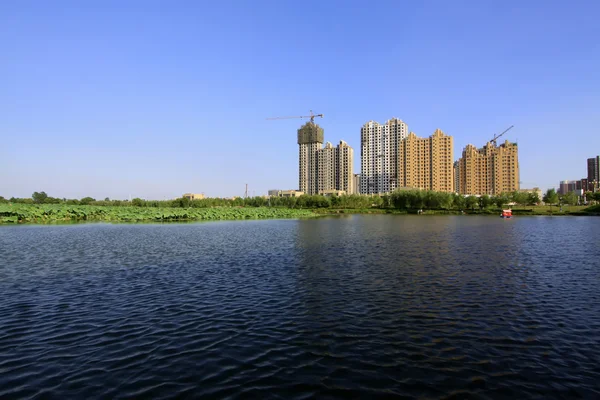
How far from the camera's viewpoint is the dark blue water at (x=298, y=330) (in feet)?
34.8

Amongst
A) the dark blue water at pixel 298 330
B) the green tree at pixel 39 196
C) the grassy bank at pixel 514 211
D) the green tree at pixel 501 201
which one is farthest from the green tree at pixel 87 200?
the green tree at pixel 501 201

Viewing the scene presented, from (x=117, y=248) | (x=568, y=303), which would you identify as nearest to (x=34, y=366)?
(x=568, y=303)

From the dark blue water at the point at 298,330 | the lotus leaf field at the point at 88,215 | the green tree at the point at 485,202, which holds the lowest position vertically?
the dark blue water at the point at 298,330

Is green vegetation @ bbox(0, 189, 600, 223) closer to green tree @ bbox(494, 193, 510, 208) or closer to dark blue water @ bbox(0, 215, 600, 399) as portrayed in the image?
green tree @ bbox(494, 193, 510, 208)

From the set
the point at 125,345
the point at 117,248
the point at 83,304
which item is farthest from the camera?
the point at 117,248

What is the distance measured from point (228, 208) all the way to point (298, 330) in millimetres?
130315

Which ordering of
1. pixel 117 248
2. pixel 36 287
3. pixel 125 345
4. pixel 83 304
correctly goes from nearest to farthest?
pixel 125 345 → pixel 83 304 → pixel 36 287 → pixel 117 248

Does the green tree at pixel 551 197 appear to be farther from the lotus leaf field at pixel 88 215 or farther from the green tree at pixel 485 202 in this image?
the lotus leaf field at pixel 88 215

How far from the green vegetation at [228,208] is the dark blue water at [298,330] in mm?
72598

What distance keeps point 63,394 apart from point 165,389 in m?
2.83

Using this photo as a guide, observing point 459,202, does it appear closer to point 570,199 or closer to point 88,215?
point 570,199

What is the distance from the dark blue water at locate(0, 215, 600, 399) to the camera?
34.8 ft

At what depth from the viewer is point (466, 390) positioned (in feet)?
33.6

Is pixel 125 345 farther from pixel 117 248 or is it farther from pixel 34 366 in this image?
pixel 117 248
